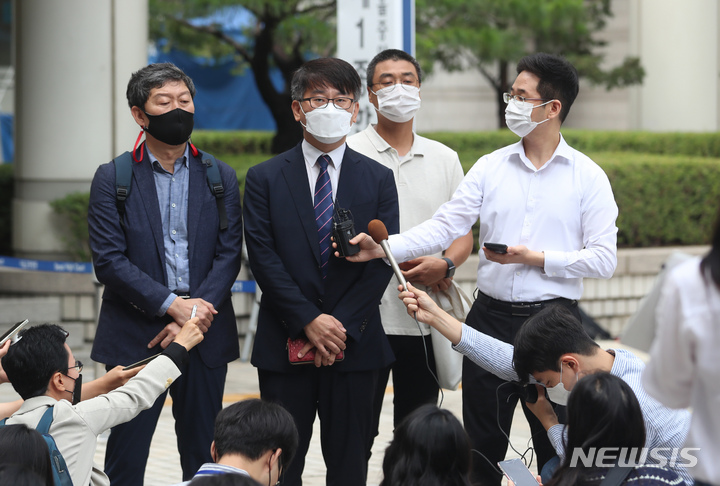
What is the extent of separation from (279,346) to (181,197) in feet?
2.44

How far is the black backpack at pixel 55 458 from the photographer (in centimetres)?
305

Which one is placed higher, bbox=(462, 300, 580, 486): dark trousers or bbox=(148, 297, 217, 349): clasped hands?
bbox=(148, 297, 217, 349): clasped hands

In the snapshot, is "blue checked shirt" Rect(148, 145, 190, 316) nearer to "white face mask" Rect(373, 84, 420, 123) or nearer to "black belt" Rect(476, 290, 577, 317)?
"white face mask" Rect(373, 84, 420, 123)

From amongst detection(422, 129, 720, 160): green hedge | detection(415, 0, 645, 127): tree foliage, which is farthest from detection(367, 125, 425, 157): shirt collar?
detection(422, 129, 720, 160): green hedge

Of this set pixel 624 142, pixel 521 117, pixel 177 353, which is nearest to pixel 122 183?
pixel 177 353

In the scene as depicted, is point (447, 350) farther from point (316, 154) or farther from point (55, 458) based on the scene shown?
point (55, 458)

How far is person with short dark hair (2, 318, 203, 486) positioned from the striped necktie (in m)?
0.68

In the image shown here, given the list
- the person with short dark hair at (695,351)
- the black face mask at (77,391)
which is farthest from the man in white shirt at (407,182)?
the person with short dark hair at (695,351)

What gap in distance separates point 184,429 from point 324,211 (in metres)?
1.06

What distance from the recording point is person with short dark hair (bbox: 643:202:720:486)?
1984 mm

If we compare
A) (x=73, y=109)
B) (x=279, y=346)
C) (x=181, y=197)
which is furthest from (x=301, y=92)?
(x=73, y=109)

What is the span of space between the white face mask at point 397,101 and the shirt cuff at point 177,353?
62.1 inches

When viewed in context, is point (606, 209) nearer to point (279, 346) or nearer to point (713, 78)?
Result: point (279, 346)

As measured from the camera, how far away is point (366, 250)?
3742mm
